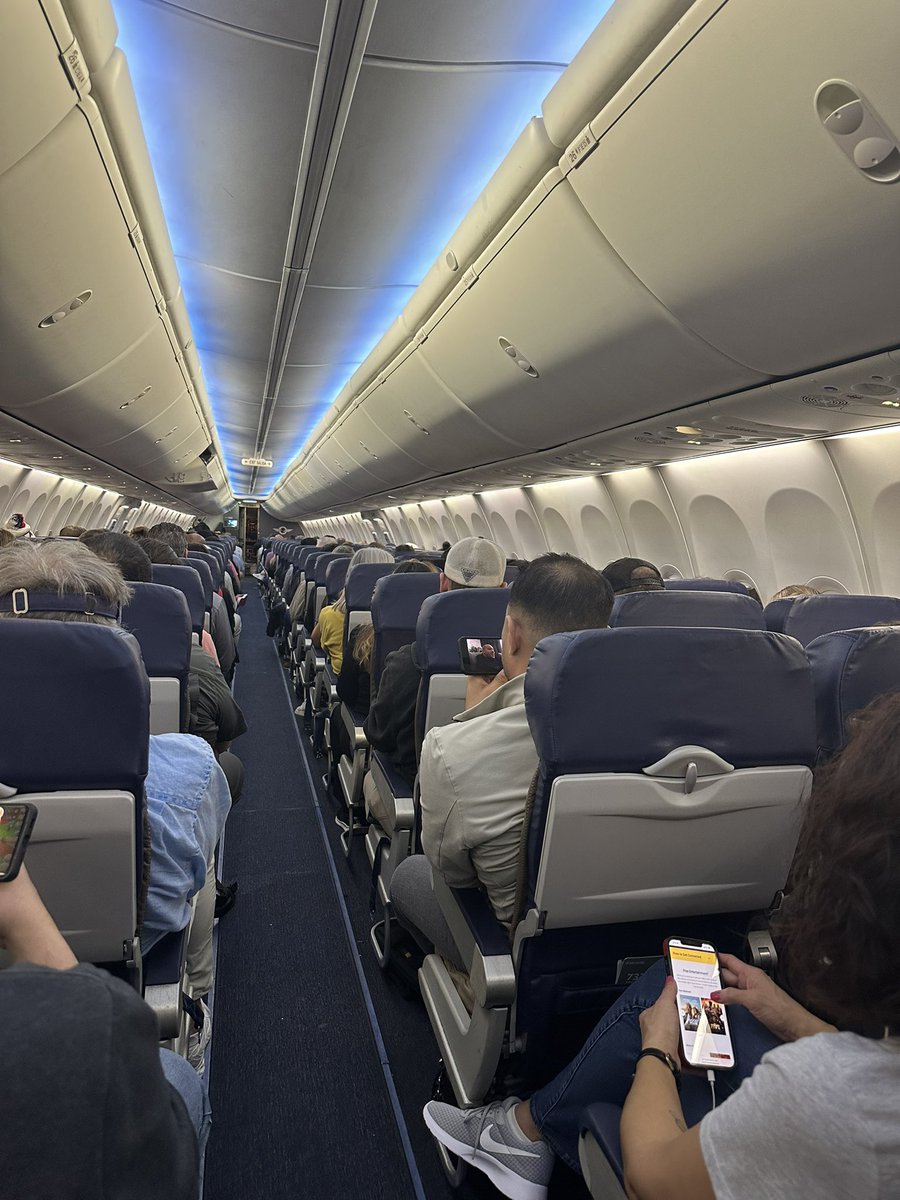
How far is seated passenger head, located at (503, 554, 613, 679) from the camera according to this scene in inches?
95.5

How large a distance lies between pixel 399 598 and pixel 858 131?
2.93 metres

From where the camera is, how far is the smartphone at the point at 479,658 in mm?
2662

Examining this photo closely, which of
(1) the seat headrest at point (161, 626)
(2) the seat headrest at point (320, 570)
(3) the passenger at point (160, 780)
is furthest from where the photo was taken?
(2) the seat headrest at point (320, 570)

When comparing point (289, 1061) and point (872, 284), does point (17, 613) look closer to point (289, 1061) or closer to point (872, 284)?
point (289, 1061)

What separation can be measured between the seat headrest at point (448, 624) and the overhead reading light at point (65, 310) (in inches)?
122

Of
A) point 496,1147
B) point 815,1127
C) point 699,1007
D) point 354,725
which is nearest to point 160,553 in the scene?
point 354,725

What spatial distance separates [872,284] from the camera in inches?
106

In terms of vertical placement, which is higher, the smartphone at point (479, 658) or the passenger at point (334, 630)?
the smartphone at point (479, 658)

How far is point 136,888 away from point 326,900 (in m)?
2.38

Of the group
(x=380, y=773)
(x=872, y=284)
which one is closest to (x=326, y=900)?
(x=380, y=773)

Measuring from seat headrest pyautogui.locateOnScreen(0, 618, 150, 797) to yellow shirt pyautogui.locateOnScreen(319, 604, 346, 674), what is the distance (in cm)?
426

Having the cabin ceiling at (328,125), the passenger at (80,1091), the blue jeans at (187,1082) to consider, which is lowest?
the blue jeans at (187,1082)

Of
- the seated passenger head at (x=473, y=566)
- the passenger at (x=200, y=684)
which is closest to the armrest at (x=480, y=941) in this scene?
the passenger at (x=200, y=684)

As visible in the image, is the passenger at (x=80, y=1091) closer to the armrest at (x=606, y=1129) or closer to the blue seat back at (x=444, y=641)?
the armrest at (x=606, y=1129)
